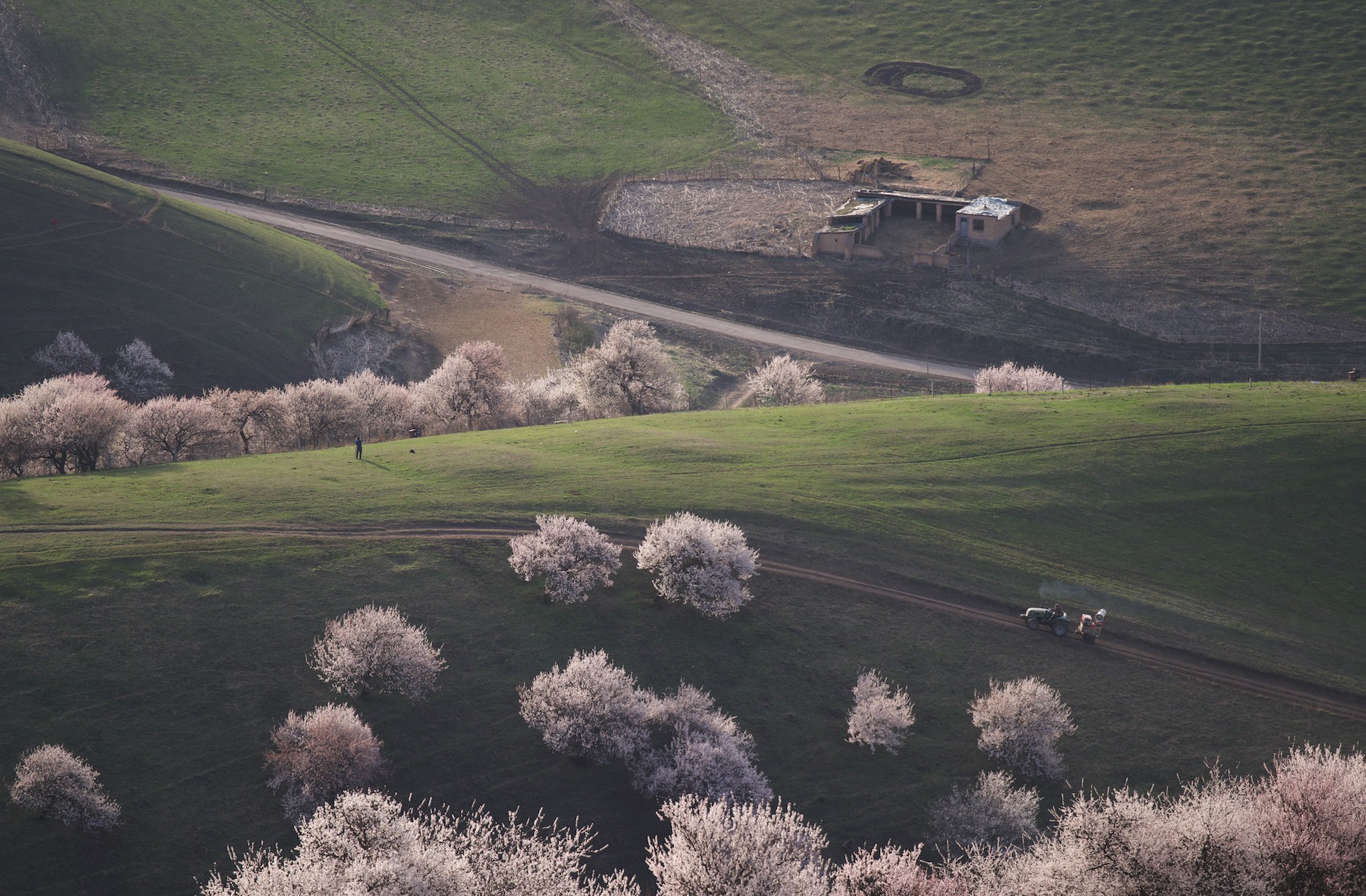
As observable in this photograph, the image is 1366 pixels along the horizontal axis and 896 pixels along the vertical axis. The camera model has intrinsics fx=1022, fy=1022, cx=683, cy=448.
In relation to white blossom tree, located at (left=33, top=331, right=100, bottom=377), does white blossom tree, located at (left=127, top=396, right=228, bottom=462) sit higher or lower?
lower

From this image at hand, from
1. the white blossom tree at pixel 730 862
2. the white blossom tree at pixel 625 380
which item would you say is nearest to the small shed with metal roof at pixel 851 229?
the white blossom tree at pixel 625 380

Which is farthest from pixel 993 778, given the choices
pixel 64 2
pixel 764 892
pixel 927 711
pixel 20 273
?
pixel 64 2

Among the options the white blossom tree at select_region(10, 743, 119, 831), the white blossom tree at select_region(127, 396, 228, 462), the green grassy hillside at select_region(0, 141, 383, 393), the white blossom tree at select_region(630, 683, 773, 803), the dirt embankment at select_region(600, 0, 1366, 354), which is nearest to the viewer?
the white blossom tree at select_region(10, 743, 119, 831)

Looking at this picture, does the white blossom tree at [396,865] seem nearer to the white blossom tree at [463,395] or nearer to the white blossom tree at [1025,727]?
the white blossom tree at [1025,727]

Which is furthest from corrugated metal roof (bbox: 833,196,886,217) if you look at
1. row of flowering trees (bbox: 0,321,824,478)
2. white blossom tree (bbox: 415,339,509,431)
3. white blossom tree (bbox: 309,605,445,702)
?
white blossom tree (bbox: 309,605,445,702)

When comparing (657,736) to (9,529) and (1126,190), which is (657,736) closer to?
(9,529)

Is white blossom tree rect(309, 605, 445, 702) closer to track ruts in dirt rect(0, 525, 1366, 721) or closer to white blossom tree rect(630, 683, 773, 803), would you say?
track ruts in dirt rect(0, 525, 1366, 721)
